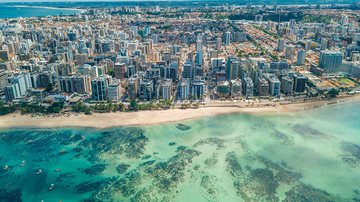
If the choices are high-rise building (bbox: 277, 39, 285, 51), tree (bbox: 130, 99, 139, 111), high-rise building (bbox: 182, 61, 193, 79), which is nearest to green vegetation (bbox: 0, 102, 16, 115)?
tree (bbox: 130, 99, 139, 111)

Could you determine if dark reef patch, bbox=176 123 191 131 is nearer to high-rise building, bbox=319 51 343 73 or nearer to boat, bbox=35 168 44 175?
boat, bbox=35 168 44 175

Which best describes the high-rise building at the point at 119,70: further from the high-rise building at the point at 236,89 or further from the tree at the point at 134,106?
the high-rise building at the point at 236,89

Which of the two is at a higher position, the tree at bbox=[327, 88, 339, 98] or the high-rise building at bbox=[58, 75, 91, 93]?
the high-rise building at bbox=[58, 75, 91, 93]

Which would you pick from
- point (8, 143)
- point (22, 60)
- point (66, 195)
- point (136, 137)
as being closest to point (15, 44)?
point (22, 60)

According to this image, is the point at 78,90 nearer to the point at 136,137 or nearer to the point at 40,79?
the point at 40,79

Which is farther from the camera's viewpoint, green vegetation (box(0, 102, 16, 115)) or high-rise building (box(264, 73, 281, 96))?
high-rise building (box(264, 73, 281, 96))

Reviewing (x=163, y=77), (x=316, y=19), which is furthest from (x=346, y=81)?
(x=316, y=19)

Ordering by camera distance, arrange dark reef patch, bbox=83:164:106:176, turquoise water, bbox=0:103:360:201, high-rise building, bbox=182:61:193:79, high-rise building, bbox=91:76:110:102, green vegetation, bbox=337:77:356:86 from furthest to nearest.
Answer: green vegetation, bbox=337:77:356:86
high-rise building, bbox=182:61:193:79
high-rise building, bbox=91:76:110:102
dark reef patch, bbox=83:164:106:176
turquoise water, bbox=0:103:360:201
